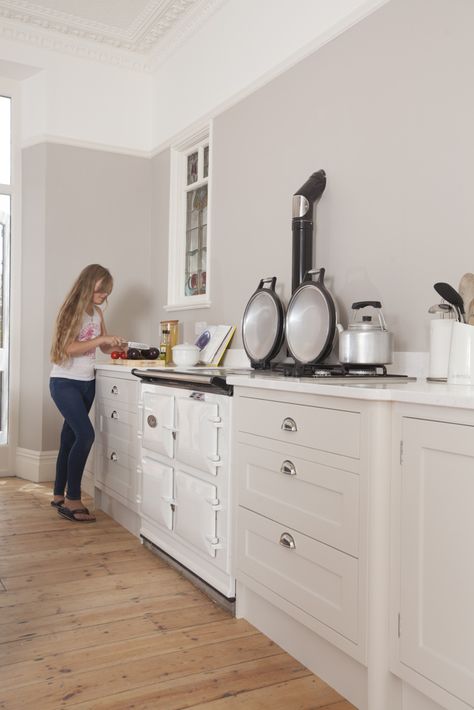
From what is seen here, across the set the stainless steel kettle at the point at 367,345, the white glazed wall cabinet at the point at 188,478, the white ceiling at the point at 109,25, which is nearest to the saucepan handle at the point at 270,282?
the white glazed wall cabinet at the point at 188,478

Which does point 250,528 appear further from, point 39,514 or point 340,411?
point 39,514

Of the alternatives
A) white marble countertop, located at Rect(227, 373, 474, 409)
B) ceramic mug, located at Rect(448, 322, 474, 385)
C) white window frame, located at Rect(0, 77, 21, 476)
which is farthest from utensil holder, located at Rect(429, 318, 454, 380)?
white window frame, located at Rect(0, 77, 21, 476)

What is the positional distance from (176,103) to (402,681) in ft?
12.5

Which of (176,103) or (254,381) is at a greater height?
(176,103)

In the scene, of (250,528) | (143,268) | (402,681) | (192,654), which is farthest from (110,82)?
(402,681)

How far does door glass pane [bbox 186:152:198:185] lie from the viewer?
432 cm

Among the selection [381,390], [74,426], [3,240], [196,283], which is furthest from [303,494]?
[3,240]

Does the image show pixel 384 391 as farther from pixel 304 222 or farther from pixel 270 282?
pixel 270 282

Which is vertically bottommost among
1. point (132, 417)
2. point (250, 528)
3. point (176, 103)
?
point (250, 528)

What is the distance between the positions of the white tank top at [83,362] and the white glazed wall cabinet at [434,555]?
234cm

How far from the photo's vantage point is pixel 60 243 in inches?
178

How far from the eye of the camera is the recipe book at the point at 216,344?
360cm

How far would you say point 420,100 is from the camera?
7.72ft

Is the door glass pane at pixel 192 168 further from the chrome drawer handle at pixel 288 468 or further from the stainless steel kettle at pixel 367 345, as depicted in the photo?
the chrome drawer handle at pixel 288 468
